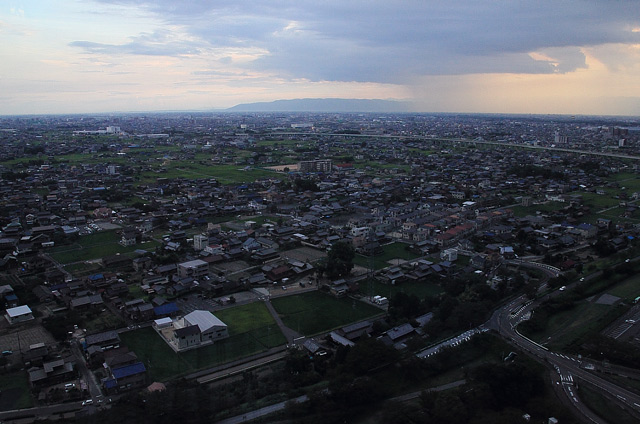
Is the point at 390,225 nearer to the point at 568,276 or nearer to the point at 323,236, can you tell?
the point at 323,236

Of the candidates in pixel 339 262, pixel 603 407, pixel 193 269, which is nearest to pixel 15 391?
pixel 193 269

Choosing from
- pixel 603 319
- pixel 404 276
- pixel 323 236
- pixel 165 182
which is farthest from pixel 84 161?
pixel 603 319

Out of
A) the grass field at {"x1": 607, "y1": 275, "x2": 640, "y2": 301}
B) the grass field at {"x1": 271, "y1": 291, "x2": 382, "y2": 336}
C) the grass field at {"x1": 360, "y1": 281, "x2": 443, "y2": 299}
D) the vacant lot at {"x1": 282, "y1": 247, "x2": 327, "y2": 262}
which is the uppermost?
the vacant lot at {"x1": 282, "y1": 247, "x2": 327, "y2": 262}

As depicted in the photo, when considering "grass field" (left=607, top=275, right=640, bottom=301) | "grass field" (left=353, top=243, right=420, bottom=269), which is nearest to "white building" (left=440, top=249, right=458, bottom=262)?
"grass field" (left=353, top=243, right=420, bottom=269)

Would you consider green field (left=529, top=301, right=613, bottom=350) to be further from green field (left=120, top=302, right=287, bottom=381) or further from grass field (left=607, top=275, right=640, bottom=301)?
green field (left=120, top=302, right=287, bottom=381)

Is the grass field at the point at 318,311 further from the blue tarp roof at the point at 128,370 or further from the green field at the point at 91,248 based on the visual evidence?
the green field at the point at 91,248
